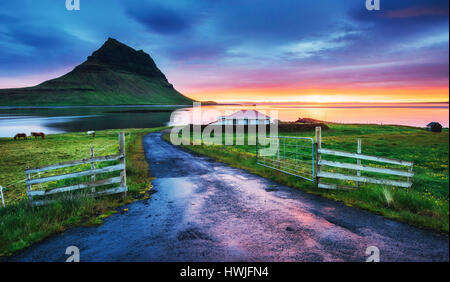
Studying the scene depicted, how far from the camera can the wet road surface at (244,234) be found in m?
5.00

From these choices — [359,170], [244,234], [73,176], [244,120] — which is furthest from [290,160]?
[244,120]

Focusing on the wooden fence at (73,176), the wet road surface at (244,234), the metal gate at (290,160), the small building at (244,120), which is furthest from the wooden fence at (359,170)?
the small building at (244,120)

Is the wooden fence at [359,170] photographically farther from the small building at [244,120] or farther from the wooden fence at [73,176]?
the small building at [244,120]

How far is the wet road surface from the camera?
5.00m

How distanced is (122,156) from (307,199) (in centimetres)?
701

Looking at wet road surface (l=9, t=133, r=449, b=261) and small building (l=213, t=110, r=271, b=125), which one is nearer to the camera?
wet road surface (l=9, t=133, r=449, b=261)

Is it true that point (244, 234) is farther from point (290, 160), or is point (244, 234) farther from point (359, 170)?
point (290, 160)

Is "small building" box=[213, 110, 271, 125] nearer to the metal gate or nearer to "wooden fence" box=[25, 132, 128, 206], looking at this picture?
the metal gate

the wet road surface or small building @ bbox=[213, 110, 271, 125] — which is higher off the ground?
small building @ bbox=[213, 110, 271, 125]

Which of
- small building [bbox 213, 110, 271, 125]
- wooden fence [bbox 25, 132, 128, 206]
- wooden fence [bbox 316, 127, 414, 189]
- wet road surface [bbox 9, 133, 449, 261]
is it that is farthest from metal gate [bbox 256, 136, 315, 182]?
small building [bbox 213, 110, 271, 125]

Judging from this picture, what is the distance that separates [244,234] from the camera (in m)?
5.98

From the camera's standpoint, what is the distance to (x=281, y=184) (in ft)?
36.2
